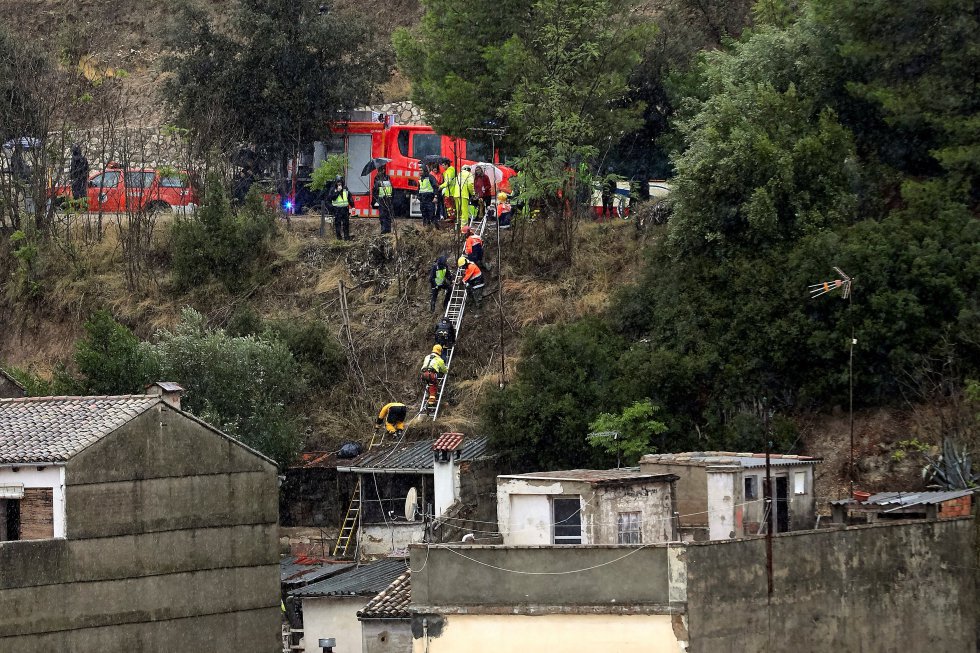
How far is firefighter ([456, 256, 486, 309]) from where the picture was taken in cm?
4538

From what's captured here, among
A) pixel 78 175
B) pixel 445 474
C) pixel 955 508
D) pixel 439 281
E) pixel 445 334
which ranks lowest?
pixel 955 508

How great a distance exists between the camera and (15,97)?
5266 cm

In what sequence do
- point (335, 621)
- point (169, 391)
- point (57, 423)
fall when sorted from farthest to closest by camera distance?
point (169, 391) → point (335, 621) → point (57, 423)

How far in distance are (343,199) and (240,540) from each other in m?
13.9

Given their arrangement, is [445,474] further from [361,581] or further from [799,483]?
[799,483]

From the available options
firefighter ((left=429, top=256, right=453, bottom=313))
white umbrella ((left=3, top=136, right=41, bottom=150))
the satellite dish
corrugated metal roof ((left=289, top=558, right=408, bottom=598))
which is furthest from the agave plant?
white umbrella ((left=3, top=136, right=41, bottom=150))

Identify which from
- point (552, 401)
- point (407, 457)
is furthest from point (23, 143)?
point (552, 401)

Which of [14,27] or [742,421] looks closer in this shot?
[742,421]

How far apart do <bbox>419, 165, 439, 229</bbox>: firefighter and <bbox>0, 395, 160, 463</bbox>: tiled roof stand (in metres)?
14.2

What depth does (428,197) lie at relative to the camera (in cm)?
4822

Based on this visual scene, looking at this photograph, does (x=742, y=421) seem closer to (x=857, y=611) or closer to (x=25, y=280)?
(x=857, y=611)

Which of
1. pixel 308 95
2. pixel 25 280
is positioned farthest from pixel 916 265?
pixel 25 280

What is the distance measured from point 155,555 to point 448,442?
6.63 m

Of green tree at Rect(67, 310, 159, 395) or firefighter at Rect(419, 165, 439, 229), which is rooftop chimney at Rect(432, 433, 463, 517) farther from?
firefighter at Rect(419, 165, 439, 229)
